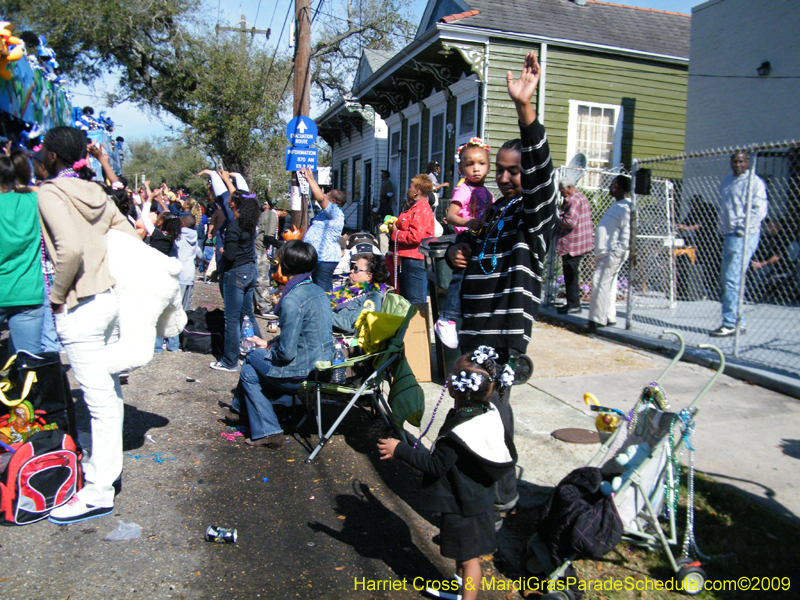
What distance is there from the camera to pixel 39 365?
3.47 m

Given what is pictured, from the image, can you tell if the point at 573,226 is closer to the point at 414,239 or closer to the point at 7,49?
the point at 414,239

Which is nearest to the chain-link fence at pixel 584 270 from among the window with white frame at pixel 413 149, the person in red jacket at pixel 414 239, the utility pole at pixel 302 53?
the person in red jacket at pixel 414 239

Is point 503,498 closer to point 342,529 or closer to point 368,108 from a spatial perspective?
point 342,529

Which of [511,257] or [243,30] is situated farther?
[243,30]

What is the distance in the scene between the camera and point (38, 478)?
10.3 feet

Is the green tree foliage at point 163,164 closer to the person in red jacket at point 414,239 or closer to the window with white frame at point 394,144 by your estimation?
the window with white frame at point 394,144

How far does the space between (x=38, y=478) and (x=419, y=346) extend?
3397 millimetres

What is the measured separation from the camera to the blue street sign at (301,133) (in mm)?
10102

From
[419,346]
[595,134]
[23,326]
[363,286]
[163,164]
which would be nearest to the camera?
[23,326]

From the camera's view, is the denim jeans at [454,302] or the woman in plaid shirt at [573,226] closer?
the denim jeans at [454,302]

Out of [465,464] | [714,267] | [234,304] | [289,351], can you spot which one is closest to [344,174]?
[714,267]

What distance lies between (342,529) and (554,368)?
3.54 meters

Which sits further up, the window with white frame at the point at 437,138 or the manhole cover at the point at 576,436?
the window with white frame at the point at 437,138

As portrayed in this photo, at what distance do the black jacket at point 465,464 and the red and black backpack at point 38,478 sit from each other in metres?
2.10
